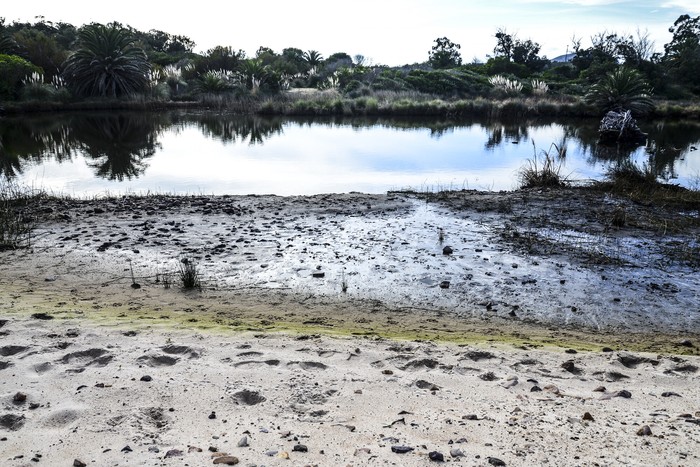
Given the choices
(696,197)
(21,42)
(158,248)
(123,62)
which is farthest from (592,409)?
(21,42)

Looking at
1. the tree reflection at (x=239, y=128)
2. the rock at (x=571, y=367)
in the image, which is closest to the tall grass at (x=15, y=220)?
the rock at (x=571, y=367)

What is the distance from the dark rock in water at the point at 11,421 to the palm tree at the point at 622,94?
32.0m

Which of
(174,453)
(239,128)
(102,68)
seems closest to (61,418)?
(174,453)

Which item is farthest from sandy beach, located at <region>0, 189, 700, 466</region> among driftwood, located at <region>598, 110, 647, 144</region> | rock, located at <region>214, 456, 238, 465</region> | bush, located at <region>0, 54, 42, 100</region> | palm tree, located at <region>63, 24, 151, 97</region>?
palm tree, located at <region>63, 24, 151, 97</region>

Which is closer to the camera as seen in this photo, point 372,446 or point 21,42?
point 372,446

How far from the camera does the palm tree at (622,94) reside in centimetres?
3064

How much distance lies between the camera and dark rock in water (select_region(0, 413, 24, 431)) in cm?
353

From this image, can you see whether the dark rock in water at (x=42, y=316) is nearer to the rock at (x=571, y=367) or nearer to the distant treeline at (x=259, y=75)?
the rock at (x=571, y=367)

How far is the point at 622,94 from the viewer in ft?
102

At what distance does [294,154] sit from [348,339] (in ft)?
47.2

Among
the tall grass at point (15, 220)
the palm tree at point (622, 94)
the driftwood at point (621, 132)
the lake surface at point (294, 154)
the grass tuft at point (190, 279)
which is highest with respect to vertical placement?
the palm tree at point (622, 94)

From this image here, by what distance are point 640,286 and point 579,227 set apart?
2.73 m

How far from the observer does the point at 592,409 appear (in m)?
3.89

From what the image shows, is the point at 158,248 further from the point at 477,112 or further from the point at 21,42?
the point at 21,42
